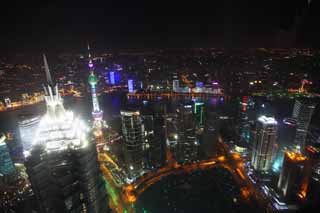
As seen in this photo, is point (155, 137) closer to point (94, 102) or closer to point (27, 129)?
point (94, 102)

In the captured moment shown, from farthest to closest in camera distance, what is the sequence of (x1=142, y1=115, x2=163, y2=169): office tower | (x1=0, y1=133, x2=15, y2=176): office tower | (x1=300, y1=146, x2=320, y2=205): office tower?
(x1=142, y1=115, x2=163, y2=169): office tower
(x1=0, y1=133, x2=15, y2=176): office tower
(x1=300, y1=146, x2=320, y2=205): office tower

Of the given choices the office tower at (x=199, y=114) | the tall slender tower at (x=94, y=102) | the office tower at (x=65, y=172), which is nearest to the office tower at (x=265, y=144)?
the office tower at (x=199, y=114)

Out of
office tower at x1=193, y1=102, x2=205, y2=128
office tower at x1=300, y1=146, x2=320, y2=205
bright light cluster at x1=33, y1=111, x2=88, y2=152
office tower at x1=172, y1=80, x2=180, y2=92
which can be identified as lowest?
office tower at x1=300, y1=146, x2=320, y2=205

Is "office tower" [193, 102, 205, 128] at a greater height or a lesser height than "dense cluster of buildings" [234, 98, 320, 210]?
greater

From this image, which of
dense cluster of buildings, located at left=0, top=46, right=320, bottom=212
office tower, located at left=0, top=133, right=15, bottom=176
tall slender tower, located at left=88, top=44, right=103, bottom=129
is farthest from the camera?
tall slender tower, located at left=88, top=44, right=103, bottom=129


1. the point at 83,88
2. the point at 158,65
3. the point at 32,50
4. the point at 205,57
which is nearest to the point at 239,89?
the point at 205,57

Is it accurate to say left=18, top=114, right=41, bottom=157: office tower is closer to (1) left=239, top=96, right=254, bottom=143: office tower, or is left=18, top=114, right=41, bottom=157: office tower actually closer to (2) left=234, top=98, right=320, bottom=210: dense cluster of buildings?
(2) left=234, top=98, right=320, bottom=210: dense cluster of buildings

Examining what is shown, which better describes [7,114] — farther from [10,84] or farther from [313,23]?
[313,23]

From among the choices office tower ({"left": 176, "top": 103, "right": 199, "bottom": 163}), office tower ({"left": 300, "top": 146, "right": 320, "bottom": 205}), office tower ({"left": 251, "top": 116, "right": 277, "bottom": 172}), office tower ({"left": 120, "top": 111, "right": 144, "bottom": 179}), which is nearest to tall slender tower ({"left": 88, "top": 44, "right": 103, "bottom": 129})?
office tower ({"left": 120, "top": 111, "right": 144, "bottom": 179})
